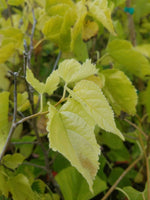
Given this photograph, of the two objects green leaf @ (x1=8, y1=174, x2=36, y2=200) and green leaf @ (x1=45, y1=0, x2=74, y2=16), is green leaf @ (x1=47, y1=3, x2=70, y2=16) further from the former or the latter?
green leaf @ (x1=8, y1=174, x2=36, y2=200)

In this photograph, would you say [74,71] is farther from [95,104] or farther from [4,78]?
[4,78]

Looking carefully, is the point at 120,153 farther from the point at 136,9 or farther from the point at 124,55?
the point at 136,9

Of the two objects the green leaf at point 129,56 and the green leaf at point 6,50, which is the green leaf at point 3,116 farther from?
the green leaf at point 129,56

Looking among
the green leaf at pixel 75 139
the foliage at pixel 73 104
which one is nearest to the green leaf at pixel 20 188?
the foliage at pixel 73 104

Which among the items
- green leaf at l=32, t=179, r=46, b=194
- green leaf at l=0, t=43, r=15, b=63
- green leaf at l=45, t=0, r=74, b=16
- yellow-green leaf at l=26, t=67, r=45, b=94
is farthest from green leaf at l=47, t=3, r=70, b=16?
green leaf at l=32, t=179, r=46, b=194

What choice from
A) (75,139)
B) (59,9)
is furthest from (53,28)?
(75,139)
